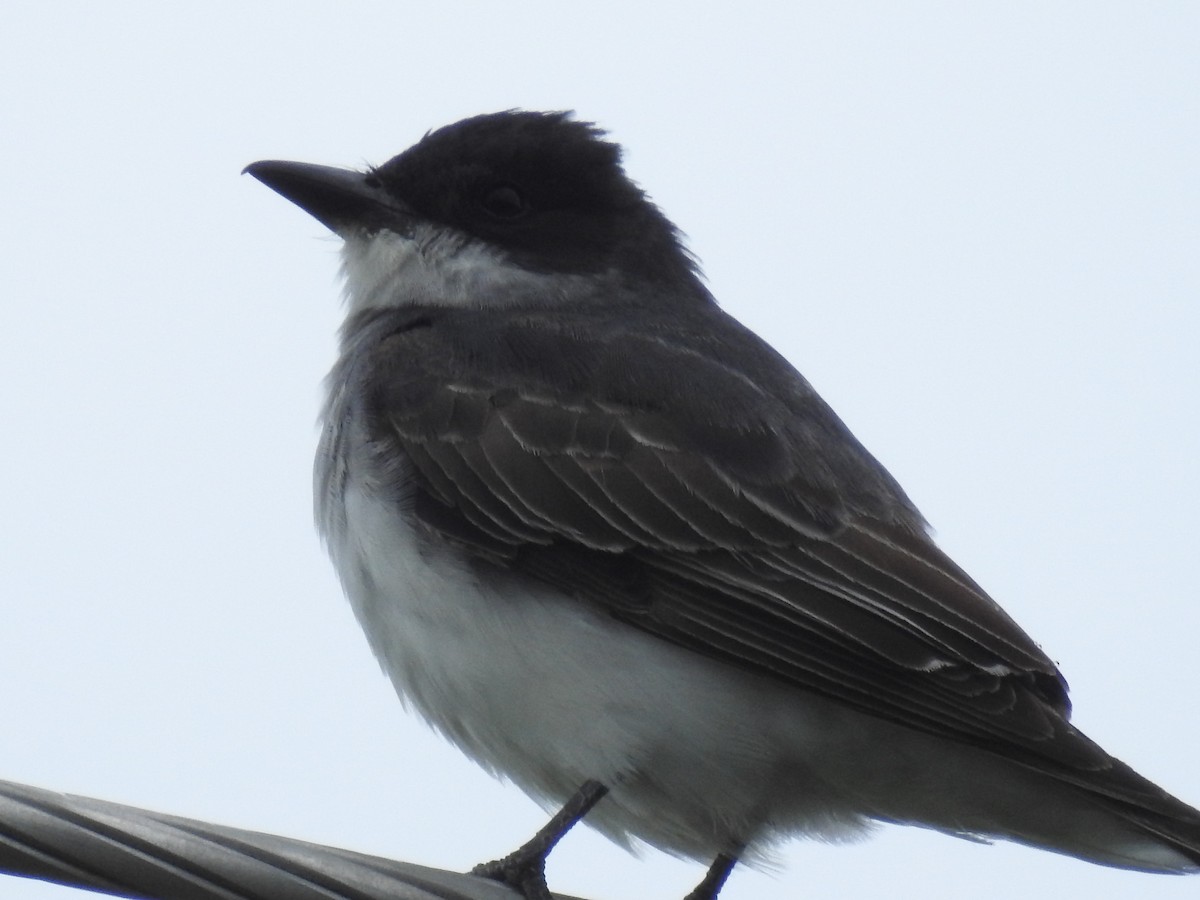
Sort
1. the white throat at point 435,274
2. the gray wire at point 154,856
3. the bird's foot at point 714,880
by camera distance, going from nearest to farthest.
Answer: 1. the gray wire at point 154,856
2. the bird's foot at point 714,880
3. the white throat at point 435,274

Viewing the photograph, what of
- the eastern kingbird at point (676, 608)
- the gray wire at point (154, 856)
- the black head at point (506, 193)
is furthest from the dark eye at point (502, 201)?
the gray wire at point (154, 856)

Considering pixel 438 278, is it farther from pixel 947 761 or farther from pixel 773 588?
pixel 947 761

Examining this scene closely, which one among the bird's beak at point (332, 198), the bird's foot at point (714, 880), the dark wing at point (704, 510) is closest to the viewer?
the dark wing at point (704, 510)

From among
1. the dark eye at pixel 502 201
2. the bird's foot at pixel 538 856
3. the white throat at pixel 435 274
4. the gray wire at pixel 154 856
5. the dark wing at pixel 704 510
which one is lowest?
the gray wire at pixel 154 856

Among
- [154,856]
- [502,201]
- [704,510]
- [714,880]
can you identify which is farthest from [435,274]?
[154,856]

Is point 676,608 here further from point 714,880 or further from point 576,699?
point 714,880

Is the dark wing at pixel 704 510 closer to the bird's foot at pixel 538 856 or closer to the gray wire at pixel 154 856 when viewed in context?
the bird's foot at pixel 538 856

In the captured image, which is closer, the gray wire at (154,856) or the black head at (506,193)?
the gray wire at (154,856)
